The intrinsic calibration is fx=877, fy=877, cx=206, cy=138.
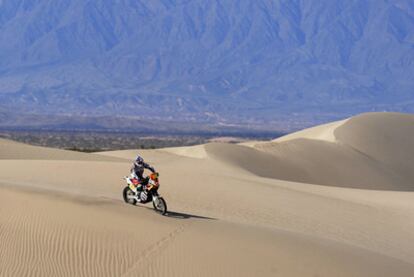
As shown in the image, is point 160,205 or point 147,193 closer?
point 160,205

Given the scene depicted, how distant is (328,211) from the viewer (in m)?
21.6

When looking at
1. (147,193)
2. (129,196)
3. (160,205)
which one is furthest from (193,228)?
(129,196)

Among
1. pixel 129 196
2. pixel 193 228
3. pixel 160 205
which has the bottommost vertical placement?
pixel 193 228

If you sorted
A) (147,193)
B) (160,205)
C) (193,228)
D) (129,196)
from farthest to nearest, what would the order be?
(129,196), (147,193), (160,205), (193,228)

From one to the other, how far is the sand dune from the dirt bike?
0.22 metres

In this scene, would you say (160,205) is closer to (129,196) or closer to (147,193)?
(147,193)

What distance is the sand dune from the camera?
1226 cm

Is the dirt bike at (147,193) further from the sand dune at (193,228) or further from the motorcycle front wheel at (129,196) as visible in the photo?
the sand dune at (193,228)

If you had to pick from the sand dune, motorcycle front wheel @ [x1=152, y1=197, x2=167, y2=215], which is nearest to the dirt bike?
motorcycle front wheel @ [x1=152, y1=197, x2=167, y2=215]

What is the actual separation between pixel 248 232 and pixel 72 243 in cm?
272

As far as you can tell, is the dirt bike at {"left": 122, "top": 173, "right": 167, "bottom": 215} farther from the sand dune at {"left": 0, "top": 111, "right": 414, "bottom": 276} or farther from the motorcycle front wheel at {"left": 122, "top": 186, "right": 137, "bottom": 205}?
the sand dune at {"left": 0, "top": 111, "right": 414, "bottom": 276}

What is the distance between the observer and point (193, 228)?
1368cm

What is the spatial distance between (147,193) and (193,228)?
1863mm

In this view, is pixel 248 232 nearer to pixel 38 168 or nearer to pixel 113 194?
pixel 113 194
